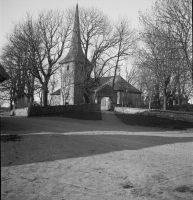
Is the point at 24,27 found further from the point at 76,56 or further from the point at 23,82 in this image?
the point at 23,82

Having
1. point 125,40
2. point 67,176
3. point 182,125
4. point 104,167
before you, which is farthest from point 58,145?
point 125,40

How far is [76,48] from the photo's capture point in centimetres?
2616

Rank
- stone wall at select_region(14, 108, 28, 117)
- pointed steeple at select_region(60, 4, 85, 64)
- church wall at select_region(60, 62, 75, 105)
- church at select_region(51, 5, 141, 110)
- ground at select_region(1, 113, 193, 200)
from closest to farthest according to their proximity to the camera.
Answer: ground at select_region(1, 113, 193, 200) → stone wall at select_region(14, 108, 28, 117) → pointed steeple at select_region(60, 4, 85, 64) → church at select_region(51, 5, 141, 110) → church wall at select_region(60, 62, 75, 105)

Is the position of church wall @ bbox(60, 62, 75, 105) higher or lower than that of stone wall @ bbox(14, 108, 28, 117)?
higher

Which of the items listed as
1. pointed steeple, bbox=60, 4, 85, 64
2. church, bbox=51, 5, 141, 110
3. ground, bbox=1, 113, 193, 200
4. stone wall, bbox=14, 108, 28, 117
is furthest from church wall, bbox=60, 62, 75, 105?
stone wall, bbox=14, 108, 28, 117

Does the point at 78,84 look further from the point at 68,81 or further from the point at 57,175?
the point at 57,175

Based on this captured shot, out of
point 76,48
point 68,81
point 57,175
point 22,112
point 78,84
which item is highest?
point 76,48

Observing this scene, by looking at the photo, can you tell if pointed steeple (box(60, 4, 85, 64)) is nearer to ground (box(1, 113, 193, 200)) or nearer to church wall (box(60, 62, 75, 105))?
church wall (box(60, 62, 75, 105))

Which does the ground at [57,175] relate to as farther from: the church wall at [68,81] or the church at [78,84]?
the church wall at [68,81]

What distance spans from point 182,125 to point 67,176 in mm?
15101

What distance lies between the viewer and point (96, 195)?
1897 millimetres

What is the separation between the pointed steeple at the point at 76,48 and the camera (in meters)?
24.8

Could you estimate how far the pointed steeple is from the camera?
24750 mm

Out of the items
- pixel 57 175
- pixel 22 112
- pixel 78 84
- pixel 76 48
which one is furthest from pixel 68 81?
pixel 57 175
